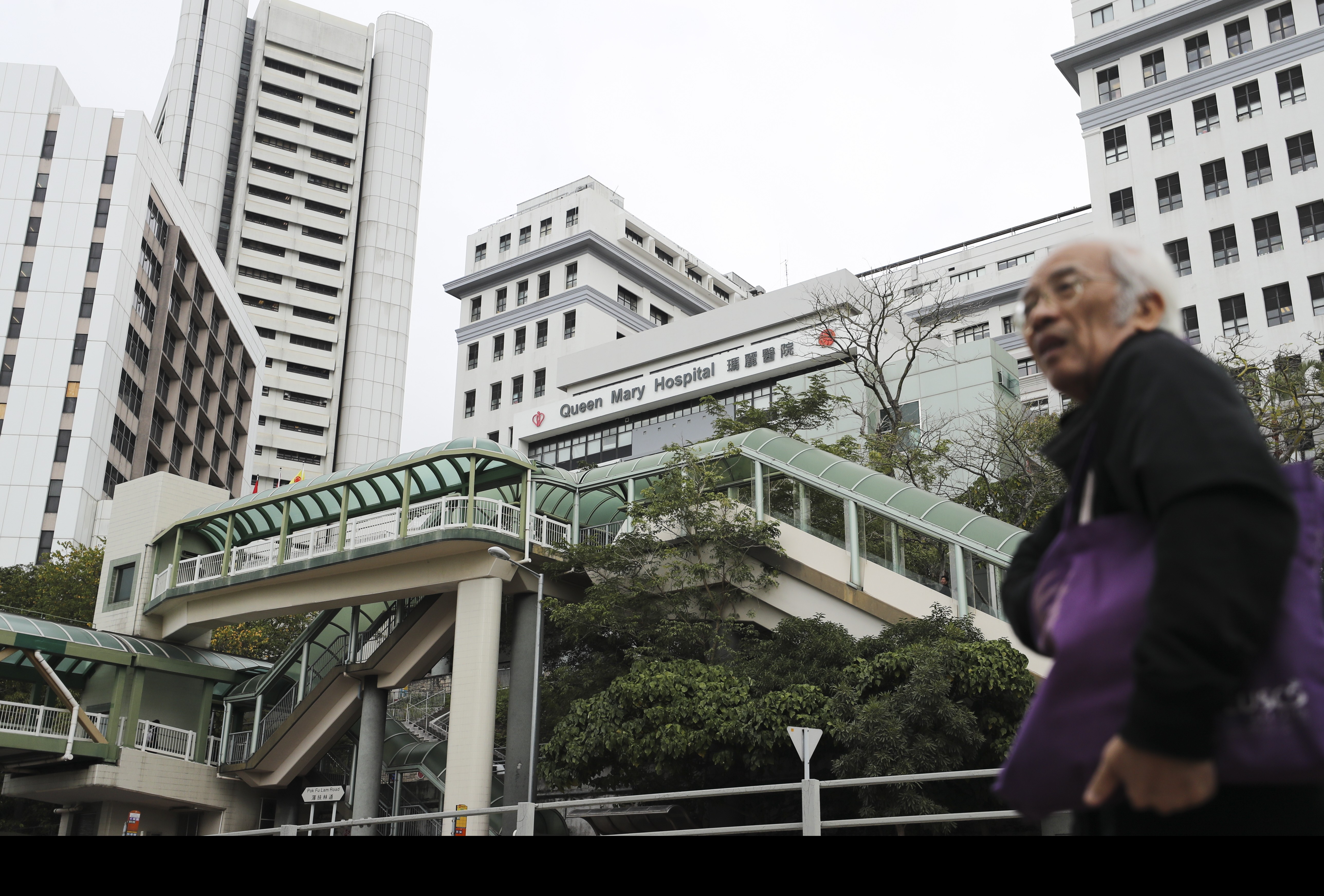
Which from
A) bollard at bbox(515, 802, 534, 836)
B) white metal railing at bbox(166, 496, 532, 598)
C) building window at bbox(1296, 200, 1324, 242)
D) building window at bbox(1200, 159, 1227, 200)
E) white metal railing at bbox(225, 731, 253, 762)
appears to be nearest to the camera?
bollard at bbox(515, 802, 534, 836)

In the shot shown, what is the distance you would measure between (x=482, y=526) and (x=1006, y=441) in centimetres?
1667

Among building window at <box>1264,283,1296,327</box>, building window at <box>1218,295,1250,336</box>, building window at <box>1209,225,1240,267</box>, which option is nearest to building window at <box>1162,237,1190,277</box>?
building window at <box>1209,225,1240,267</box>

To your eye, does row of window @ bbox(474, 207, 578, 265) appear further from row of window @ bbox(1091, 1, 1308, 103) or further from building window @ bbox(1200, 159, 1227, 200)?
building window @ bbox(1200, 159, 1227, 200)

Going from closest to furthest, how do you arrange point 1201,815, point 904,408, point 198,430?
point 1201,815, point 904,408, point 198,430

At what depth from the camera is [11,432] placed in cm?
5991

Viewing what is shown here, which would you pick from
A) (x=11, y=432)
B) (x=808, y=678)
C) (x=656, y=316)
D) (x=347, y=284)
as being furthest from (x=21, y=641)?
(x=347, y=284)

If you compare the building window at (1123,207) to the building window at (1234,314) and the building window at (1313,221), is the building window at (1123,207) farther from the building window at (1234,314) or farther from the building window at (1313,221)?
the building window at (1313,221)

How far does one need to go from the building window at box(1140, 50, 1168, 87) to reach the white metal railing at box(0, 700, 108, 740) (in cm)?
5018

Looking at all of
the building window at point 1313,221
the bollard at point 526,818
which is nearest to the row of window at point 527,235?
the building window at point 1313,221

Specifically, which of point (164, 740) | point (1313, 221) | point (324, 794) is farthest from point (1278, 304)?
point (164, 740)

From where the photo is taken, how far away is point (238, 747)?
3216 cm

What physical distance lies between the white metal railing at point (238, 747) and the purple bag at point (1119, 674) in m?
33.1

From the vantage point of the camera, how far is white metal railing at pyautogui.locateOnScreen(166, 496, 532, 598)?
26.7 meters

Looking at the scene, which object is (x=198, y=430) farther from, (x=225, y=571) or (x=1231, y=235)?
(x=1231, y=235)
